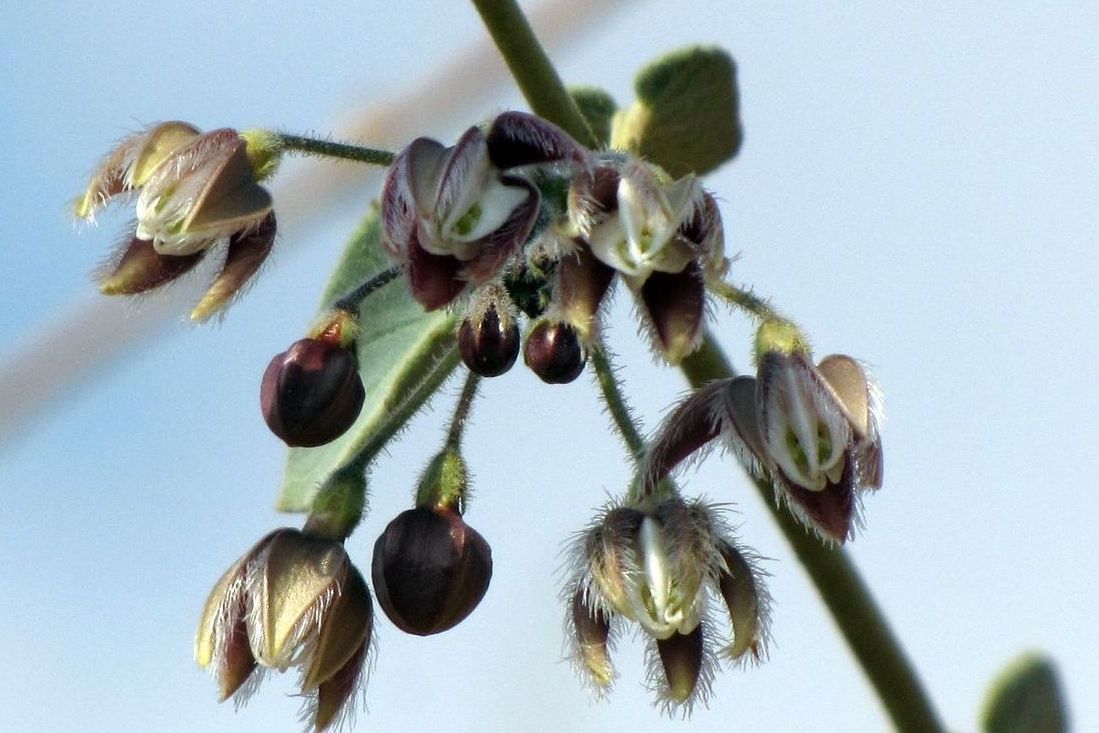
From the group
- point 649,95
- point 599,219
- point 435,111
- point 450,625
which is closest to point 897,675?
point 450,625

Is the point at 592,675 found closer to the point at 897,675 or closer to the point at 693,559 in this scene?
the point at 693,559

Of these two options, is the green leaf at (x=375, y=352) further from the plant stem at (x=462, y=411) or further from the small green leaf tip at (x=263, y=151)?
the small green leaf tip at (x=263, y=151)

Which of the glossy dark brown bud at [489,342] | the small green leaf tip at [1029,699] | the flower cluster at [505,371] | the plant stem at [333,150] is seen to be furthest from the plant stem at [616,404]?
the small green leaf tip at [1029,699]

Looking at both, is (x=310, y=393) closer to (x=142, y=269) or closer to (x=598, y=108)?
(x=142, y=269)

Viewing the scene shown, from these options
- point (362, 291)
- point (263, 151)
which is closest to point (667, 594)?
point (362, 291)

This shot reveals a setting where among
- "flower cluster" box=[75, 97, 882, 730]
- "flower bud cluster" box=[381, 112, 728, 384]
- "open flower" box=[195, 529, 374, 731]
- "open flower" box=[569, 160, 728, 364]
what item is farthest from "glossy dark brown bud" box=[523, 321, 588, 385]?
"open flower" box=[195, 529, 374, 731]

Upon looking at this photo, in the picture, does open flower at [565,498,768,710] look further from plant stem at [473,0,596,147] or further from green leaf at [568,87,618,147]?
green leaf at [568,87,618,147]

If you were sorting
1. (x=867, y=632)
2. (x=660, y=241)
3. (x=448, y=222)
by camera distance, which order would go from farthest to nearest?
(x=867, y=632) → (x=448, y=222) → (x=660, y=241)
